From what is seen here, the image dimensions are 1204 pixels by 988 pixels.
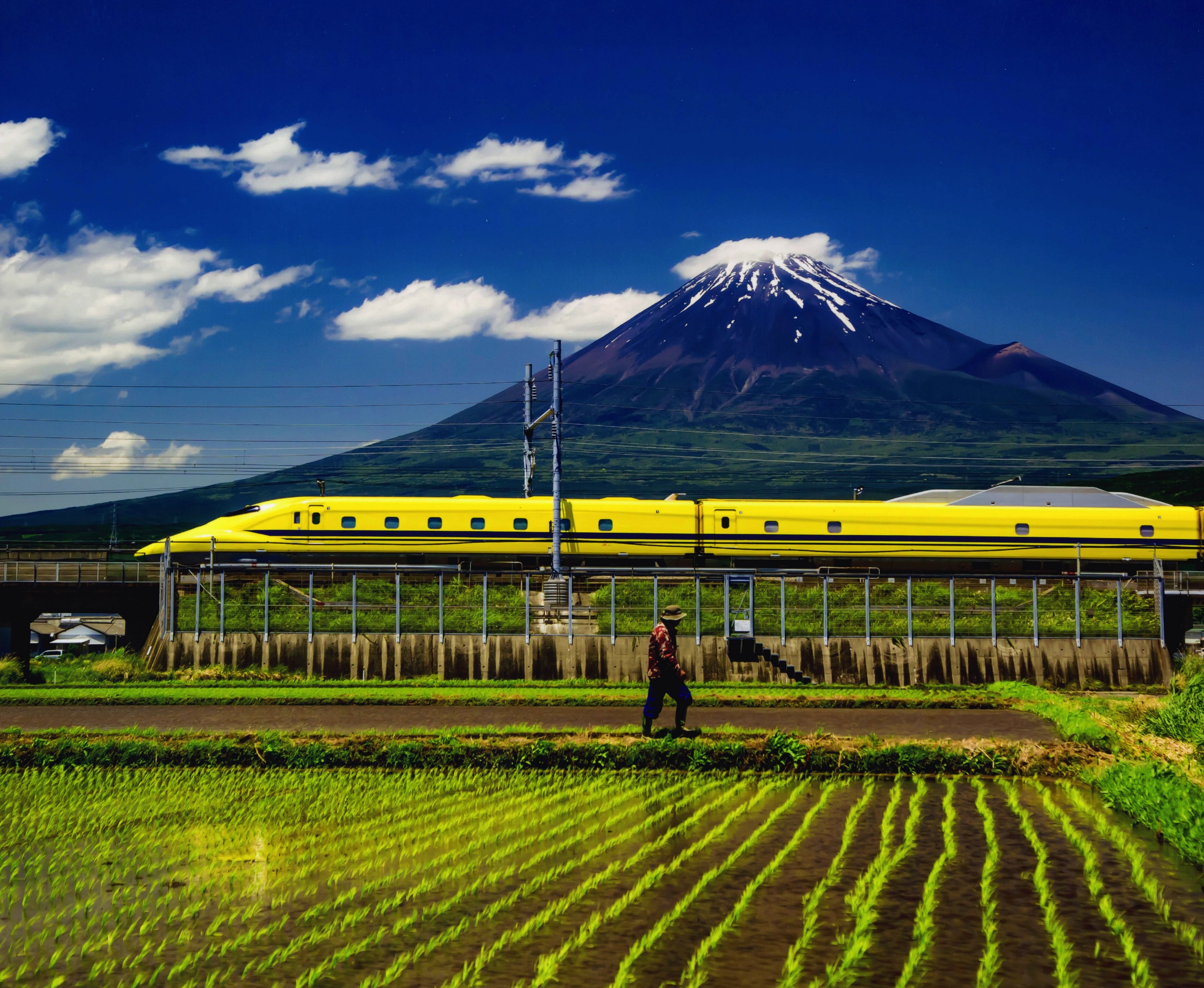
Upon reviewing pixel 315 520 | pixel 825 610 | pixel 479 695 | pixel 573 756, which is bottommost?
pixel 479 695

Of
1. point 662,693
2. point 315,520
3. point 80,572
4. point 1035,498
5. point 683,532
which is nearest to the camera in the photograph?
point 662,693

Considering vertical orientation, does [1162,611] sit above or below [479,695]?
above

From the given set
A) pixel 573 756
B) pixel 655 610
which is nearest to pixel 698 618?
pixel 655 610

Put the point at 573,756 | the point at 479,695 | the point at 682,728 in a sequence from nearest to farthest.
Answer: the point at 573,756 → the point at 682,728 → the point at 479,695

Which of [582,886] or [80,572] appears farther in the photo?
[80,572]

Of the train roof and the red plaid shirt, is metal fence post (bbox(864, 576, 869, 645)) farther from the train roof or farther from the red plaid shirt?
the train roof

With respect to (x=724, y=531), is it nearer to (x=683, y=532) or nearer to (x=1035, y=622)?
(x=683, y=532)

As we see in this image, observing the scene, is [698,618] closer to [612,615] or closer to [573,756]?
[612,615]

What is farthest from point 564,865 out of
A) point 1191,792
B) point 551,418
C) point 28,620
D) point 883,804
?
point 28,620

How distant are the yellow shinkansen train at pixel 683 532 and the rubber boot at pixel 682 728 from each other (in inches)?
900

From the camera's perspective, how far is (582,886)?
914 cm

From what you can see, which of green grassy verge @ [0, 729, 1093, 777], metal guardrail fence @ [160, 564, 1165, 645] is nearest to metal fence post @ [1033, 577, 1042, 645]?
metal guardrail fence @ [160, 564, 1165, 645]

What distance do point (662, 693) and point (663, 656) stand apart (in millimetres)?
501

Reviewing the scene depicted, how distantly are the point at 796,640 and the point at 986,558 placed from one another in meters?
17.8
